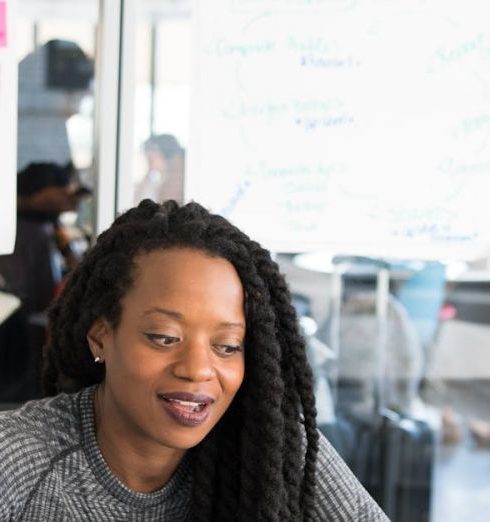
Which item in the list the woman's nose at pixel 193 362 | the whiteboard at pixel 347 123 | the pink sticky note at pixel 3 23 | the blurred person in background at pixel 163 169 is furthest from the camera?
the blurred person in background at pixel 163 169

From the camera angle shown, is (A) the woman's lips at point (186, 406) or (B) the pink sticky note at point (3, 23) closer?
(A) the woman's lips at point (186, 406)

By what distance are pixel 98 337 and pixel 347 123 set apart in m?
0.91

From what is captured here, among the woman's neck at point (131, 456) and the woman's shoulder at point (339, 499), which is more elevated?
the woman's neck at point (131, 456)

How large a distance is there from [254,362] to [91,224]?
3.16 feet

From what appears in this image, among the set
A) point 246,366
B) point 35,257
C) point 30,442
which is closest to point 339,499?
point 246,366

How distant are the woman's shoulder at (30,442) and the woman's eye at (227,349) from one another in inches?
10.5

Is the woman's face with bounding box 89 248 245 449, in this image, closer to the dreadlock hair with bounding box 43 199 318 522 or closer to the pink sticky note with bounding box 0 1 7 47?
the dreadlock hair with bounding box 43 199 318 522

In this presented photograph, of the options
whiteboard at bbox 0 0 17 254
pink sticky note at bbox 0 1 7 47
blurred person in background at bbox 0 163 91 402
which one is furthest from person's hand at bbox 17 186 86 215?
pink sticky note at bbox 0 1 7 47

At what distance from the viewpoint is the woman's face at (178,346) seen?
1.21 meters

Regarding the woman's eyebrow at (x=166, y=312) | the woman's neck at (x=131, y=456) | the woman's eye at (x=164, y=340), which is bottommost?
the woman's neck at (x=131, y=456)

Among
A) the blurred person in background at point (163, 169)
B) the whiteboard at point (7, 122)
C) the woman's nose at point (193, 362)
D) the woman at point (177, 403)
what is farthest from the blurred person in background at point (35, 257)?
the woman's nose at point (193, 362)

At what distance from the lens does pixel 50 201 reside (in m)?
2.25

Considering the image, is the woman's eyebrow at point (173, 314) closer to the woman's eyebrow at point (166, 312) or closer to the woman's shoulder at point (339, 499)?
the woman's eyebrow at point (166, 312)

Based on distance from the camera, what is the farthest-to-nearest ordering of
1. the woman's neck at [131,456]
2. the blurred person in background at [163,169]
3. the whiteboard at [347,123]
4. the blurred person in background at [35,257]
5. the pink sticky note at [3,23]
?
1. the blurred person in background at [35,257]
2. the blurred person in background at [163,169]
3. the whiteboard at [347,123]
4. the pink sticky note at [3,23]
5. the woman's neck at [131,456]
